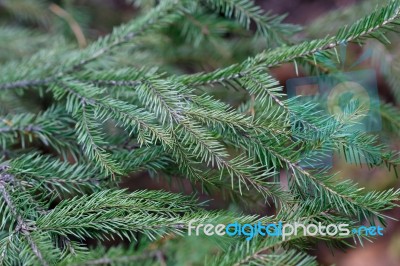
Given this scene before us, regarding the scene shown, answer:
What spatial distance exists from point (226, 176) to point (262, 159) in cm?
9

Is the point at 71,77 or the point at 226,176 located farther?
the point at 71,77

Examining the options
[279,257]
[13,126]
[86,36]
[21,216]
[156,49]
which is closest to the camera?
[279,257]

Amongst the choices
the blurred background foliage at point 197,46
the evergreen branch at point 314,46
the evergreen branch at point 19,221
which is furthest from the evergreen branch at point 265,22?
the evergreen branch at point 19,221

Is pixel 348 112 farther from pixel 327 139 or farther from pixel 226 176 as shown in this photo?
pixel 226 176

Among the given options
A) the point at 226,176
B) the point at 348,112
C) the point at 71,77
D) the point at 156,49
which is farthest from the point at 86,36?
the point at 348,112

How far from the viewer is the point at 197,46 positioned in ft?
3.57

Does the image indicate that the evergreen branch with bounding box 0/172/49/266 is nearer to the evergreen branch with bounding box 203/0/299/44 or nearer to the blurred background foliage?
the blurred background foliage

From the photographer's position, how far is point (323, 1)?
1538 millimetres

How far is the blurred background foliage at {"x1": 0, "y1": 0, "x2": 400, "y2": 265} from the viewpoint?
1003 mm

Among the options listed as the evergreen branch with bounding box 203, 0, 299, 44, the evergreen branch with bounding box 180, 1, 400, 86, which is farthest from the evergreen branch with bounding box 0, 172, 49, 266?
the evergreen branch with bounding box 203, 0, 299, 44

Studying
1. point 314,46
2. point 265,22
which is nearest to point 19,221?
point 314,46

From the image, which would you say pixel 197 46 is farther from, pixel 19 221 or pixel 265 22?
pixel 19 221

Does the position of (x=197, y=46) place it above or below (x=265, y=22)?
below

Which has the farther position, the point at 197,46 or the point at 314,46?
the point at 197,46
